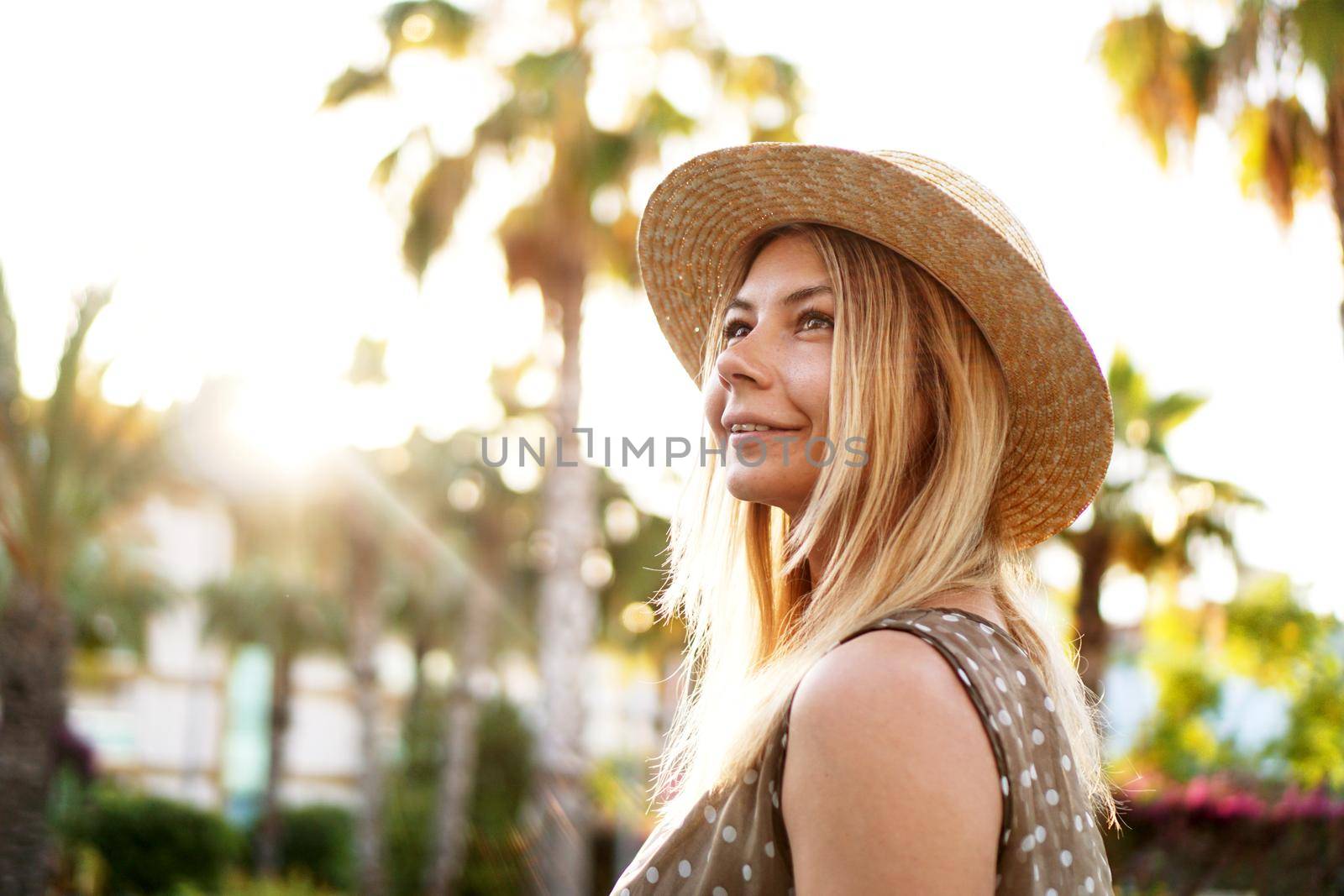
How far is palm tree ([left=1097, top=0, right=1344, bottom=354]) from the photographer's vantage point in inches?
339

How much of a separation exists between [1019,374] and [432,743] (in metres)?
28.5

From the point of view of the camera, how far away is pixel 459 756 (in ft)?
75.5

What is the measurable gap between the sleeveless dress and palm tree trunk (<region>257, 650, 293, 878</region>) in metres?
26.6

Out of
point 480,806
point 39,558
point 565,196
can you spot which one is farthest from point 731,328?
point 480,806

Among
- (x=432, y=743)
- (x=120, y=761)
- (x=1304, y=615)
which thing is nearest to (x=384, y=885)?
(x=432, y=743)

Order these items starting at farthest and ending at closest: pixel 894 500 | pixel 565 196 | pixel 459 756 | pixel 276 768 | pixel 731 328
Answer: pixel 276 768 < pixel 459 756 < pixel 565 196 < pixel 731 328 < pixel 894 500

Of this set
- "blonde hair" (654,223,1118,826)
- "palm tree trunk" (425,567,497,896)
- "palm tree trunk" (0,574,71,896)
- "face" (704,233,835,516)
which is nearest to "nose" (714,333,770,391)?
"face" (704,233,835,516)

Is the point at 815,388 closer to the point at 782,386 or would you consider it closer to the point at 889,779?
the point at 782,386

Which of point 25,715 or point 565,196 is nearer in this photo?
point 25,715

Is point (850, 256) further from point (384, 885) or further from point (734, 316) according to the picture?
point (384, 885)

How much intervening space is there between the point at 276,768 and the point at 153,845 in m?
8.90

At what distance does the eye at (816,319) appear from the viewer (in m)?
1.57

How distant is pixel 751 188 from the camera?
1801mm

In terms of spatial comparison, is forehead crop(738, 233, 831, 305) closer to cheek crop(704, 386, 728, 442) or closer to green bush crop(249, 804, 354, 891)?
cheek crop(704, 386, 728, 442)
